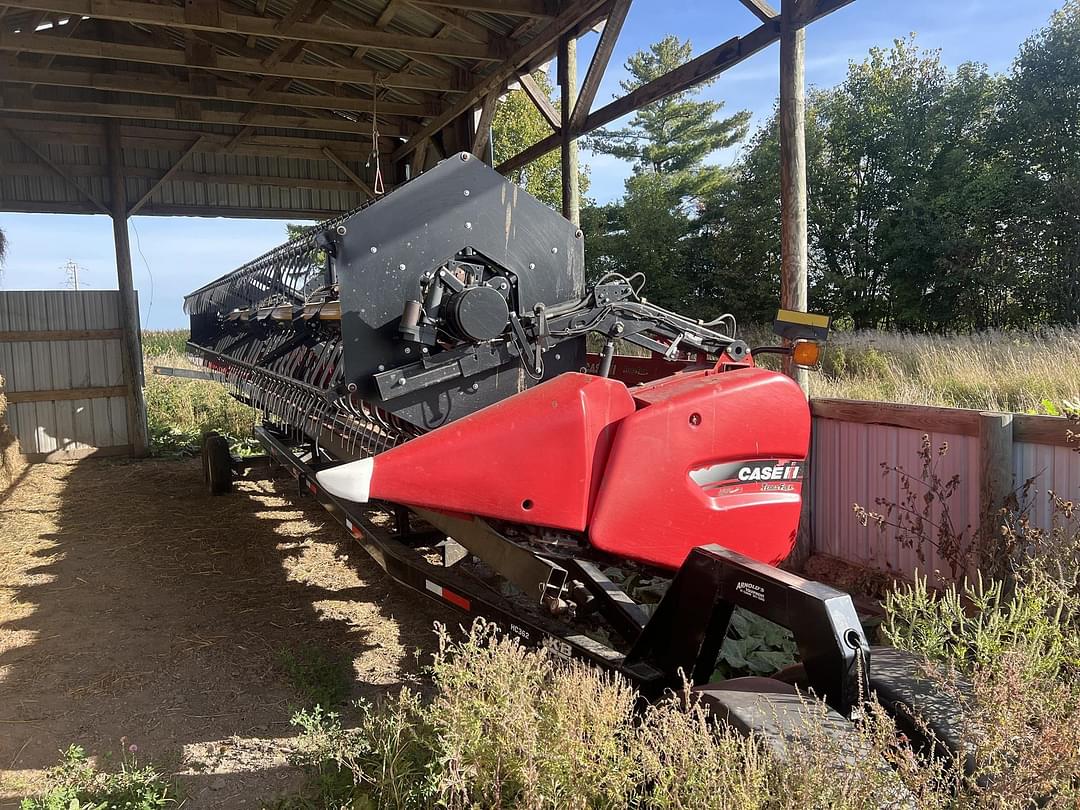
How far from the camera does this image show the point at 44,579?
214 inches

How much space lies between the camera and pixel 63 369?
10336 millimetres

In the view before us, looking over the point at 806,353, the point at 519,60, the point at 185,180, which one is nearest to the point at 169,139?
the point at 185,180

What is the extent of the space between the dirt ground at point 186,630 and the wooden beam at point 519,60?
15.5 ft

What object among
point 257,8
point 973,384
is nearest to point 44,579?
point 257,8

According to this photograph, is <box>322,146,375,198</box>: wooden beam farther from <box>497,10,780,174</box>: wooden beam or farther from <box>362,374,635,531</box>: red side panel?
<box>362,374,635,531</box>: red side panel

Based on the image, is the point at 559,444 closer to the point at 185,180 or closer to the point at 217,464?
the point at 217,464

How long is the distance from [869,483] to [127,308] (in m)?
9.69

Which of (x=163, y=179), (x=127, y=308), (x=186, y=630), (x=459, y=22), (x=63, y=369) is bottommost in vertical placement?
(x=186, y=630)

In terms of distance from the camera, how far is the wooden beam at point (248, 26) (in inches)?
261

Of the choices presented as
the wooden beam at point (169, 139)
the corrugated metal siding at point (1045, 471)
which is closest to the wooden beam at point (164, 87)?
the wooden beam at point (169, 139)

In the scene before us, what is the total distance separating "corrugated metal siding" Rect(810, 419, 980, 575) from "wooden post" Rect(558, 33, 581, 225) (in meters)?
3.50

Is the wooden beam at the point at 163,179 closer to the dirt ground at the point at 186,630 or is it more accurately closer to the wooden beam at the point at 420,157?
the wooden beam at the point at 420,157

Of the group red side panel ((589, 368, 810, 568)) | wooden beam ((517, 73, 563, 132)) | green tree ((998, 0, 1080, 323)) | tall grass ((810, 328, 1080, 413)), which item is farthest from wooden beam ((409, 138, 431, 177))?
green tree ((998, 0, 1080, 323))

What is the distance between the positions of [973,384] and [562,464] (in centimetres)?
561
